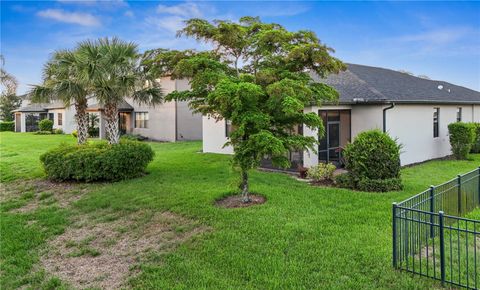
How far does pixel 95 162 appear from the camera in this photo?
10.6 metres

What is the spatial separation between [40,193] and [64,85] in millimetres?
3881

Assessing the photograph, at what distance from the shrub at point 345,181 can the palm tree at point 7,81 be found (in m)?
17.5

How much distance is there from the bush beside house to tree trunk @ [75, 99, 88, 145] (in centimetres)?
967

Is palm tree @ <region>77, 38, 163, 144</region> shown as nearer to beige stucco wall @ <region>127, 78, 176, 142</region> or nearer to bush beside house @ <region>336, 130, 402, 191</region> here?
bush beside house @ <region>336, 130, 402, 191</region>

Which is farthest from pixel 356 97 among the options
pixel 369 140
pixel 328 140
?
pixel 369 140

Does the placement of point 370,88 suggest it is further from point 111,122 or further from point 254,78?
point 111,122

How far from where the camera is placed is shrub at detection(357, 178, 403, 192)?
9.23 m

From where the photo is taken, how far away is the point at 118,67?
11586 millimetres

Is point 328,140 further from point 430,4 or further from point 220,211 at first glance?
point 430,4

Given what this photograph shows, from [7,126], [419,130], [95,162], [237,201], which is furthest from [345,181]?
[7,126]

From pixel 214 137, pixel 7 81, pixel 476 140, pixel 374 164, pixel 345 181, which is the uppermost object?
pixel 7 81

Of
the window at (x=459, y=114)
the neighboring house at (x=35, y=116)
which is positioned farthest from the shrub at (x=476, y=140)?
the neighboring house at (x=35, y=116)

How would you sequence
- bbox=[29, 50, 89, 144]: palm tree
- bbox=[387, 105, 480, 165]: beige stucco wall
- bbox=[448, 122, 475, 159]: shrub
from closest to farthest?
bbox=[29, 50, 89, 144]: palm tree → bbox=[387, 105, 480, 165]: beige stucco wall → bbox=[448, 122, 475, 159]: shrub

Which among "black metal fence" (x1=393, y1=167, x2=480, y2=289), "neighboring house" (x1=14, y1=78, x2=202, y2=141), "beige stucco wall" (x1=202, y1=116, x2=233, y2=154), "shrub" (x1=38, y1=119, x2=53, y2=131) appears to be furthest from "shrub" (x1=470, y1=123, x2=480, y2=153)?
"shrub" (x1=38, y1=119, x2=53, y2=131)
